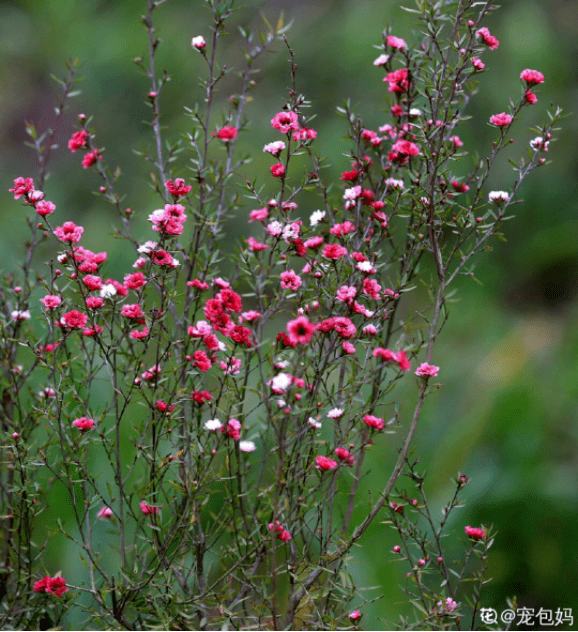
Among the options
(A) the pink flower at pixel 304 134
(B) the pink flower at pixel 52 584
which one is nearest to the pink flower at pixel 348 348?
(A) the pink flower at pixel 304 134

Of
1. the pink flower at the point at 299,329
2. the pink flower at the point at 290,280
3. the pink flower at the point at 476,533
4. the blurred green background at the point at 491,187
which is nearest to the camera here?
the pink flower at the point at 299,329

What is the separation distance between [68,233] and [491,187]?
9.13 feet

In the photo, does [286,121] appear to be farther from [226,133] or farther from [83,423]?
[83,423]

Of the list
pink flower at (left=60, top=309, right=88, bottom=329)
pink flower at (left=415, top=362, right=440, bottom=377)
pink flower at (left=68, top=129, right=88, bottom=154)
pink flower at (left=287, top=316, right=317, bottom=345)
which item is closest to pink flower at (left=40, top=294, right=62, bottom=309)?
pink flower at (left=60, top=309, right=88, bottom=329)

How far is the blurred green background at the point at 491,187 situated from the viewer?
4.63 ft

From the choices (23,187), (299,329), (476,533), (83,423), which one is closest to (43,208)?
(23,187)

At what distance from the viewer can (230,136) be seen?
1035mm

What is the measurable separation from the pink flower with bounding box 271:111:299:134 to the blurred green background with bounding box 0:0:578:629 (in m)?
0.82

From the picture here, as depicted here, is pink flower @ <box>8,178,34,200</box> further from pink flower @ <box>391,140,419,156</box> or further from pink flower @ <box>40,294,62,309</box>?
pink flower @ <box>391,140,419,156</box>

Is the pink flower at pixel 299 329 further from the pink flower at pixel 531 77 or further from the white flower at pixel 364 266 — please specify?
the pink flower at pixel 531 77

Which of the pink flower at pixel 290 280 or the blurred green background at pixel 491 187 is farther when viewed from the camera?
the blurred green background at pixel 491 187

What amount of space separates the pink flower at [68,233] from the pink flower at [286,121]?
0.31m

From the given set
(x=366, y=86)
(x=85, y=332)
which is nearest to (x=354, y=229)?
(x=85, y=332)

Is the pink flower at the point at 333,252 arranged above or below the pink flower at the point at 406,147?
below
